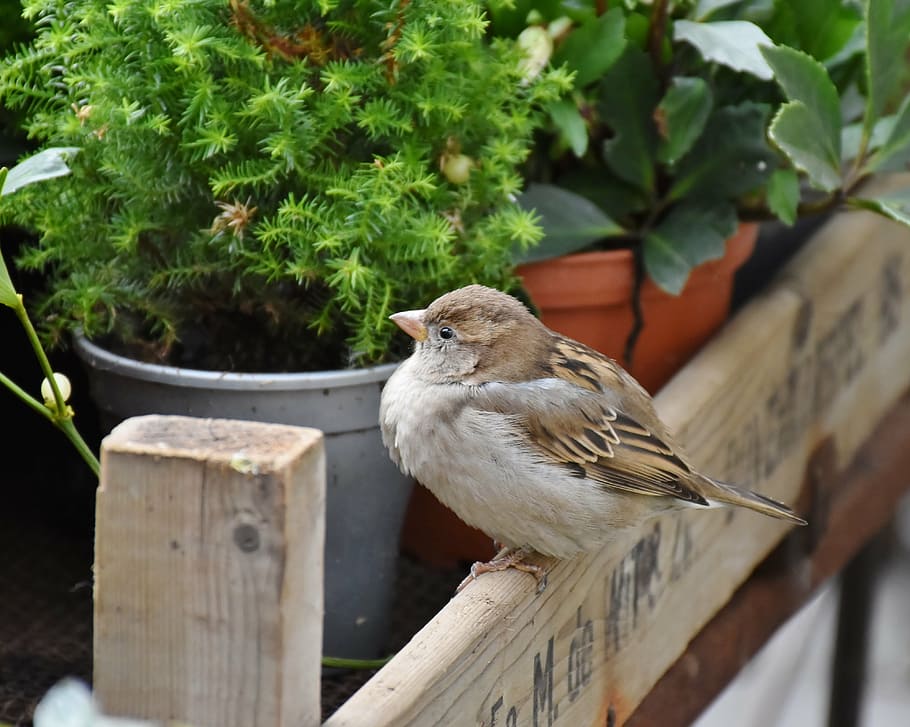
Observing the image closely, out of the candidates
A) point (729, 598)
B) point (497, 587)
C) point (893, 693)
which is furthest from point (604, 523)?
point (893, 693)

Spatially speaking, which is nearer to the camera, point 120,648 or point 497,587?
point 120,648

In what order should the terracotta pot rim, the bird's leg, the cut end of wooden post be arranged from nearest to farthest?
the cut end of wooden post < the bird's leg < the terracotta pot rim

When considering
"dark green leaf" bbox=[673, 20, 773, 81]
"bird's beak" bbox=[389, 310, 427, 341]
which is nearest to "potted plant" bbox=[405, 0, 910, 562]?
"dark green leaf" bbox=[673, 20, 773, 81]

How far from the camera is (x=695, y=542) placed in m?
1.70

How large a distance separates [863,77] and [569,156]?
1.64 feet

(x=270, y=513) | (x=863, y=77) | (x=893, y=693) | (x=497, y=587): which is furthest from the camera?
(x=893, y=693)

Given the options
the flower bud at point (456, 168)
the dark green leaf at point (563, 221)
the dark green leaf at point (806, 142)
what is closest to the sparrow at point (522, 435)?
the flower bud at point (456, 168)

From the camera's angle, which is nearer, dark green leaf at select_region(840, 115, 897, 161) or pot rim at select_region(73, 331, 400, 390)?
pot rim at select_region(73, 331, 400, 390)

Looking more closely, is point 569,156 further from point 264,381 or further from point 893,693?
point 893,693

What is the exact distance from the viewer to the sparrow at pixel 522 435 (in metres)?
1.38

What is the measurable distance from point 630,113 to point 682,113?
8 centimetres

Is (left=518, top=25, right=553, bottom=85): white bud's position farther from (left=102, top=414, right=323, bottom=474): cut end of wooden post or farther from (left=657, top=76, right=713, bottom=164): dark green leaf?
(left=102, top=414, right=323, bottom=474): cut end of wooden post

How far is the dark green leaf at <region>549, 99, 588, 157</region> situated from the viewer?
5.38 ft

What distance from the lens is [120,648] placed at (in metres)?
0.84
